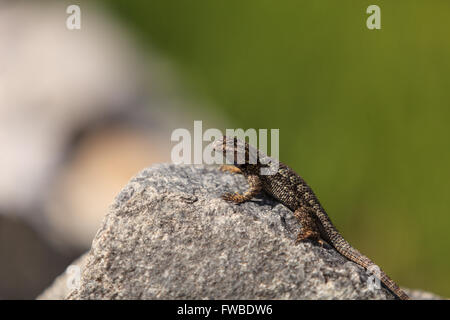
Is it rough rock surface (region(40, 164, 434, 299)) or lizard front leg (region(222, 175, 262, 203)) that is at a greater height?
lizard front leg (region(222, 175, 262, 203))

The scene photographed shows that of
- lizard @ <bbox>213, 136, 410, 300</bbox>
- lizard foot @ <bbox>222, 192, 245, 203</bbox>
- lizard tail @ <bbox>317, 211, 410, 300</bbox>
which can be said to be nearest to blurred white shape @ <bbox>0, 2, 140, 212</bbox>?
lizard @ <bbox>213, 136, 410, 300</bbox>

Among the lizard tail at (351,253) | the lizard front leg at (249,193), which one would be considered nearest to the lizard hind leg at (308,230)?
the lizard tail at (351,253)

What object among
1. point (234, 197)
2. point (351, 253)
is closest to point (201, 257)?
point (234, 197)

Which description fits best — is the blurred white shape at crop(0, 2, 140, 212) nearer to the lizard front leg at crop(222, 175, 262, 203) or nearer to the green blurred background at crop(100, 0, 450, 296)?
the green blurred background at crop(100, 0, 450, 296)

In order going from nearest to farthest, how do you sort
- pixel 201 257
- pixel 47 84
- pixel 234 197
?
pixel 201 257 < pixel 234 197 < pixel 47 84

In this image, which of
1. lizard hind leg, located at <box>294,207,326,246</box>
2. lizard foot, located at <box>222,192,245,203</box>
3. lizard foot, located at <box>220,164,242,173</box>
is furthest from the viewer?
lizard foot, located at <box>220,164,242,173</box>

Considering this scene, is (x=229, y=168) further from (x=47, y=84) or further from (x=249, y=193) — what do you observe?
(x=47, y=84)

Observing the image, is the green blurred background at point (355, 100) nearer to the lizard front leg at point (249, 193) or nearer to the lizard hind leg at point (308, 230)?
the lizard front leg at point (249, 193)
